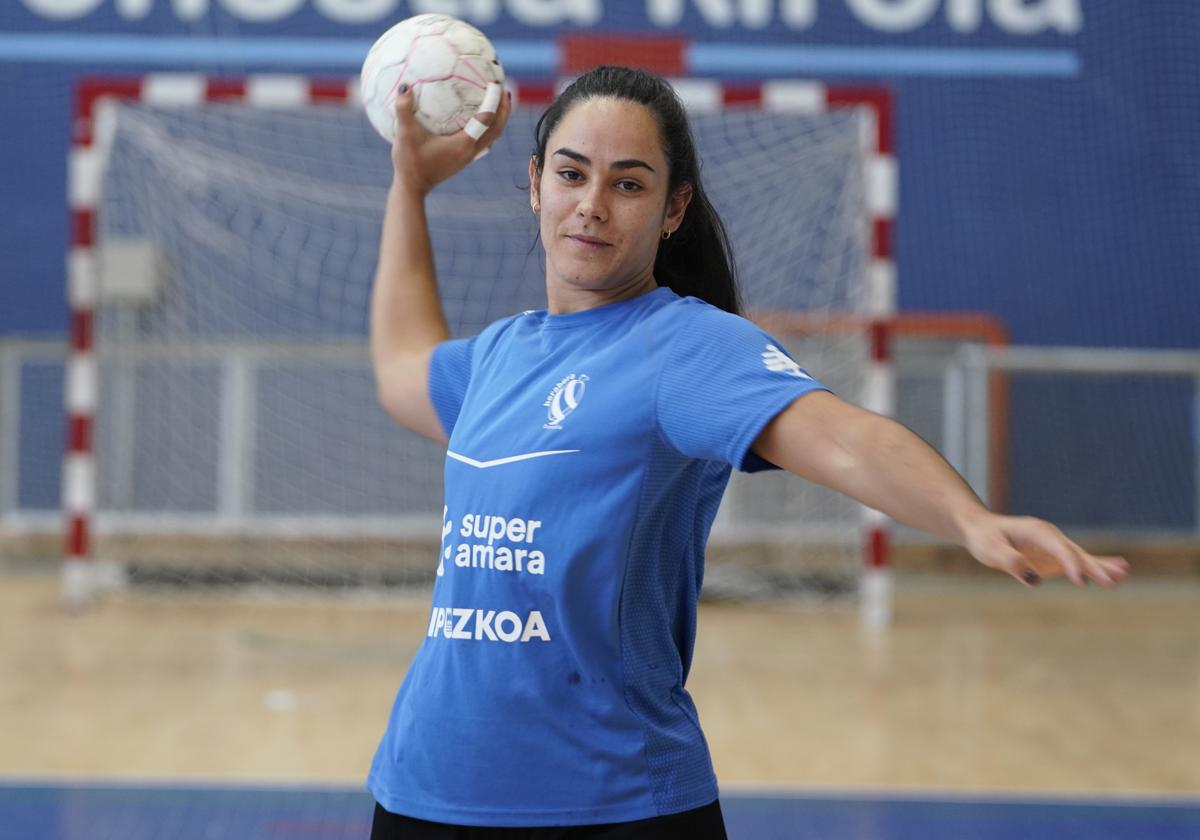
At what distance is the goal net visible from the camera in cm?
682

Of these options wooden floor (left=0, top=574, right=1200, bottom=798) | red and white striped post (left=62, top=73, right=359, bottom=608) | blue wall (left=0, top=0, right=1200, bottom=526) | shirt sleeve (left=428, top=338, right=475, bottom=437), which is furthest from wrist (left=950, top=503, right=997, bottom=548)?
blue wall (left=0, top=0, right=1200, bottom=526)

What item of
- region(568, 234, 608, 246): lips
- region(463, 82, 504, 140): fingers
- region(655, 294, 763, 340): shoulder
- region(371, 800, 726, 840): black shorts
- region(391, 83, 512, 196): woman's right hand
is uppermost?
region(463, 82, 504, 140): fingers

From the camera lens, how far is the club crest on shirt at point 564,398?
53.2 inches

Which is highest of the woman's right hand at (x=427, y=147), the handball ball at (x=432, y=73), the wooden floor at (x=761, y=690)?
the handball ball at (x=432, y=73)

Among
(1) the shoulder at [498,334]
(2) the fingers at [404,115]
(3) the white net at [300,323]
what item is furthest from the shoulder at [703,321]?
(3) the white net at [300,323]

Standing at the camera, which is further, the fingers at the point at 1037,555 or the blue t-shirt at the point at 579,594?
the blue t-shirt at the point at 579,594

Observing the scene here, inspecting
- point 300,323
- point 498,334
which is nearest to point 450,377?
point 498,334

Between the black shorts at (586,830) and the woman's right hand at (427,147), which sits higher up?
the woman's right hand at (427,147)

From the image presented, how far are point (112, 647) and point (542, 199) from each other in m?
4.55

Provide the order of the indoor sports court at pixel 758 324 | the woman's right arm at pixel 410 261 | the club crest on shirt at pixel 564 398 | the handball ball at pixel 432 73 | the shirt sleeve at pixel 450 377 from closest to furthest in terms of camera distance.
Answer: the club crest on shirt at pixel 564 398, the shirt sleeve at pixel 450 377, the woman's right arm at pixel 410 261, the handball ball at pixel 432 73, the indoor sports court at pixel 758 324

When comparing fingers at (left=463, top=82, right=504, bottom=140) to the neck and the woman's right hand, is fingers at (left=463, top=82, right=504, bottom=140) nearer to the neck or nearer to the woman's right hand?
the woman's right hand

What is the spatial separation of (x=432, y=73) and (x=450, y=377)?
55 centimetres

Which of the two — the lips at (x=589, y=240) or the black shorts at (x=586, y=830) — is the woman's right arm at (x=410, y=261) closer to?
the lips at (x=589, y=240)

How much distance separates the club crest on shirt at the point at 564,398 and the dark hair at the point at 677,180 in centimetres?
23
